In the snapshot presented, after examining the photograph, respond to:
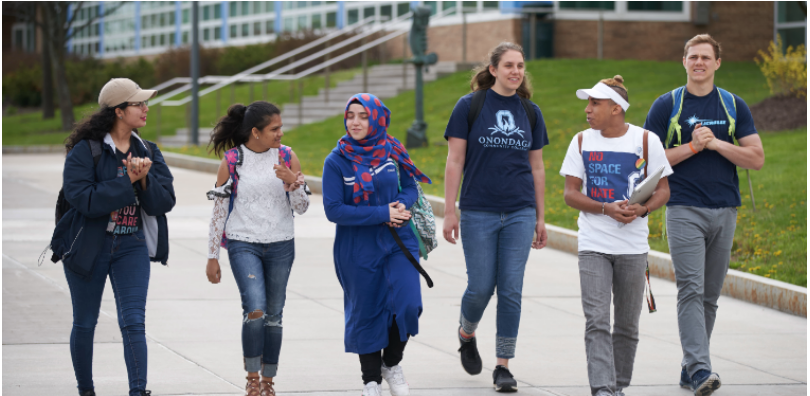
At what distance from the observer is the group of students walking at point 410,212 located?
5.06m

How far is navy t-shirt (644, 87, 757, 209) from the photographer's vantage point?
5.66m

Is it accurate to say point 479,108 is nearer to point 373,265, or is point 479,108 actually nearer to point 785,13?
point 373,265

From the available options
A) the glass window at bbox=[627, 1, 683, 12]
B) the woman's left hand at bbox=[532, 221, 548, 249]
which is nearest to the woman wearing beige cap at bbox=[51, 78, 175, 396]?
the woman's left hand at bbox=[532, 221, 548, 249]

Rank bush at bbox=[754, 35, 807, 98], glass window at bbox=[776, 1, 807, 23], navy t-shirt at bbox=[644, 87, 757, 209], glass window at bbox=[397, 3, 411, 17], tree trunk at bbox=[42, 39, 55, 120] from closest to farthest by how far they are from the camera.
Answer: navy t-shirt at bbox=[644, 87, 757, 209]
bush at bbox=[754, 35, 807, 98]
glass window at bbox=[776, 1, 807, 23]
glass window at bbox=[397, 3, 411, 17]
tree trunk at bbox=[42, 39, 55, 120]

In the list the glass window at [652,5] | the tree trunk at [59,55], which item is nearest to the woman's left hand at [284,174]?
the glass window at [652,5]

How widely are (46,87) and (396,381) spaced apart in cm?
3551

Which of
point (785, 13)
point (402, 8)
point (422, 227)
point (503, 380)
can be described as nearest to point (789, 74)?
point (785, 13)

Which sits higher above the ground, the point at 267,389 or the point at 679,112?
the point at 679,112

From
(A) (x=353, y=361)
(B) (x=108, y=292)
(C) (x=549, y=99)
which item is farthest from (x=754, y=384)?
(C) (x=549, y=99)

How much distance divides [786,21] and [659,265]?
23.2m

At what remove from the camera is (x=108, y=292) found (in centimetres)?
871

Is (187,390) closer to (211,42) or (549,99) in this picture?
(549,99)

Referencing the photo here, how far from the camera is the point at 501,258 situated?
577 centimetres

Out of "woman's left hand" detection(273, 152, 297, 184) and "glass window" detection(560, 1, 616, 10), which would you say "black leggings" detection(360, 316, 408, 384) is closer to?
"woman's left hand" detection(273, 152, 297, 184)
